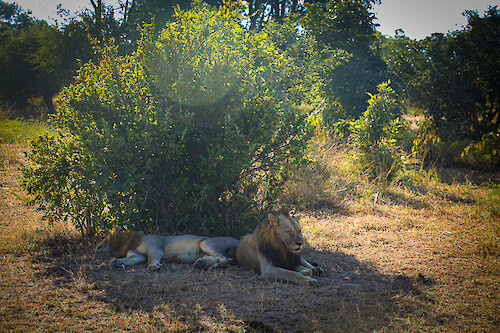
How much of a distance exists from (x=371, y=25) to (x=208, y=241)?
13.0 metres

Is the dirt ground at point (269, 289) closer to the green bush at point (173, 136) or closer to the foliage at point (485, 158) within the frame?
the green bush at point (173, 136)

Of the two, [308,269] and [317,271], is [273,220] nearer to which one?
[308,269]

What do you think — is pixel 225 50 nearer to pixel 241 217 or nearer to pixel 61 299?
pixel 241 217

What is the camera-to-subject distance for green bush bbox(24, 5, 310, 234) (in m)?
5.71

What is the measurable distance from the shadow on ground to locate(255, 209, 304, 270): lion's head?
13.2 inches

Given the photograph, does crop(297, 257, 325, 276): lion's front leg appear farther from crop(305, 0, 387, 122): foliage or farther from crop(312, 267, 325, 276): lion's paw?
crop(305, 0, 387, 122): foliage

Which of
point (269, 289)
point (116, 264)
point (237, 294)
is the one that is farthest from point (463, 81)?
point (116, 264)

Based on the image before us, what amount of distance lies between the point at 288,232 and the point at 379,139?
256 inches

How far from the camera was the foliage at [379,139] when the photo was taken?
10320 millimetres

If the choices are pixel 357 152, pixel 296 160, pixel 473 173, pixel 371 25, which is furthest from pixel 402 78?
pixel 296 160

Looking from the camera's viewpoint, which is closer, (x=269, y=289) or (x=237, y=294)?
(x=237, y=294)

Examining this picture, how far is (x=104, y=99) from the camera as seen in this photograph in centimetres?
600

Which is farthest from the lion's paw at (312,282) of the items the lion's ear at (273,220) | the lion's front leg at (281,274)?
the lion's ear at (273,220)

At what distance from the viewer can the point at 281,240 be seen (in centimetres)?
497
